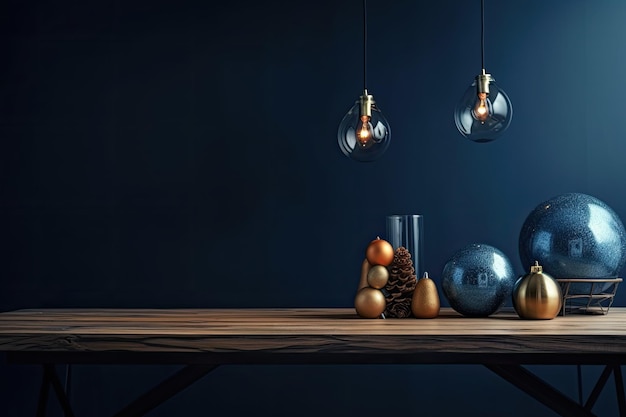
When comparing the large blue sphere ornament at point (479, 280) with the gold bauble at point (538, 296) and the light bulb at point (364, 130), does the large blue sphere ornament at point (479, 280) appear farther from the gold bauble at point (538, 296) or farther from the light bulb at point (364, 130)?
the light bulb at point (364, 130)

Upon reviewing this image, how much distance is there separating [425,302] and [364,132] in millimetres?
521

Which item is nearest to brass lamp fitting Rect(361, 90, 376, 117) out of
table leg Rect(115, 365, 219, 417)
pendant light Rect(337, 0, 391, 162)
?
pendant light Rect(337, 0, 391, 162)

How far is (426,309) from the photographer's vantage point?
6.93ft

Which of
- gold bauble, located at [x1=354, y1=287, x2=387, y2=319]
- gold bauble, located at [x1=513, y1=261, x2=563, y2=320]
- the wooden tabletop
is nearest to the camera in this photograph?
the wooden tabletop

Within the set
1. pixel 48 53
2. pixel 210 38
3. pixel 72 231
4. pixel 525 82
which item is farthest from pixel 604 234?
pixel 48 53

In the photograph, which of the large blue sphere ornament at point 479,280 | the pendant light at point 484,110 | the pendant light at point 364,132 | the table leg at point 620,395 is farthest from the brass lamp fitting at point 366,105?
the table leg at point 620,395

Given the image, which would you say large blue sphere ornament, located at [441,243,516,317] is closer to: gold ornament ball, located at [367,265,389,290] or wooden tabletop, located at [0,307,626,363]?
wooden tabletop, located at [0,307,626,363]

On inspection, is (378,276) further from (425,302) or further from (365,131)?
(365,131)

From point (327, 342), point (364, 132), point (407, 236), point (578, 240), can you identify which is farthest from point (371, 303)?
Result: point (578, 240)

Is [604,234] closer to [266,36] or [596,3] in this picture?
[596,3]

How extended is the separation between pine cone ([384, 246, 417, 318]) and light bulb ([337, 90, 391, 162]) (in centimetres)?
34

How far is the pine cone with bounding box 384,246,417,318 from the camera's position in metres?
2.13

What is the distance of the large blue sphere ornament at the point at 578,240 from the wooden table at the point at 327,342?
142 millimetres

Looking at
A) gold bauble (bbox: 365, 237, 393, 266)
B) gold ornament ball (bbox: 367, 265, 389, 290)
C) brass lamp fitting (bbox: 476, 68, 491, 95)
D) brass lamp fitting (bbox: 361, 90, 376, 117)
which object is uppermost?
brass lamp fitting (bbox: 476, 68, 491, 95)
